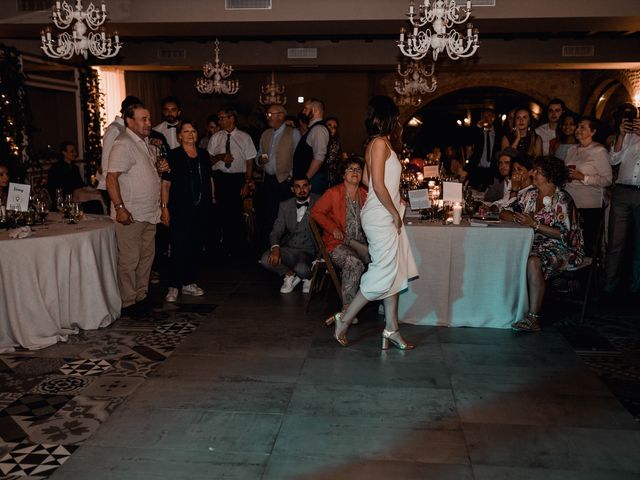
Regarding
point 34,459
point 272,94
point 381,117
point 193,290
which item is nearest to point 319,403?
point 34,459

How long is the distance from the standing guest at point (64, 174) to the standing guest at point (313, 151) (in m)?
3.23

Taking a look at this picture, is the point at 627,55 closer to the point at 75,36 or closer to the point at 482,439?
the point at 75,36

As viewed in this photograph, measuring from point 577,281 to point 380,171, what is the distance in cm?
219

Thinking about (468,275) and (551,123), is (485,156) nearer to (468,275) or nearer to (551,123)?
(551,123)

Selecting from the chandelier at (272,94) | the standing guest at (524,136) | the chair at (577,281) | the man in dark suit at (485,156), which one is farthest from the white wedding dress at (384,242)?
the chandelier at (272,94)

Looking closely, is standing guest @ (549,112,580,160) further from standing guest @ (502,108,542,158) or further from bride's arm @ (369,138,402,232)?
bride's arm @ (369,138,402,232)

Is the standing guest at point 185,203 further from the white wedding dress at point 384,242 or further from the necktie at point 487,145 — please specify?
the necktie at point 487,145

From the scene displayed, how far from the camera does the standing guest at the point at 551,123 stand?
6.66 metres

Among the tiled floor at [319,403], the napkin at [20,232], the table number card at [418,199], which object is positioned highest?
the table number card at [418,199]

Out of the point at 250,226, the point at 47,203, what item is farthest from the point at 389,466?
the point at 250,226

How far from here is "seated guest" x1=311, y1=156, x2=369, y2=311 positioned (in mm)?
4559

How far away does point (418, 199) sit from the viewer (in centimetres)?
458

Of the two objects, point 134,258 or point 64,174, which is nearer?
point 134,258

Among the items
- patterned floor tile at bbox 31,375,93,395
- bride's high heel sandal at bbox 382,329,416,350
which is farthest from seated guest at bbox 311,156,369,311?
patterned floor tile at bbox 31,375,93,395
